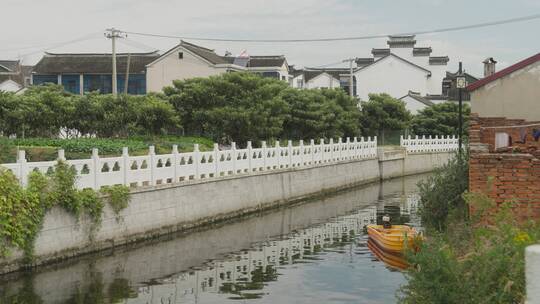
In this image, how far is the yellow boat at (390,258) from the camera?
66.5 ft

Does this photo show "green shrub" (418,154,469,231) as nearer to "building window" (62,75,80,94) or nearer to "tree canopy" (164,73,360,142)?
"tree canopy" (164,73,360,142)

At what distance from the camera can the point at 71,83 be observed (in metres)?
62.7

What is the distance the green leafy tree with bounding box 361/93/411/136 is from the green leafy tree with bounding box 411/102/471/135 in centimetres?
464

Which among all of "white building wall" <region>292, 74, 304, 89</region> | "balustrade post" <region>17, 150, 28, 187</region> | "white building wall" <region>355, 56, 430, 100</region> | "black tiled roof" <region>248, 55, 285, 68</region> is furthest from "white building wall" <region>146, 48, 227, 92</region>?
"balustrade post" <region>17, 150, 28, 187</region>

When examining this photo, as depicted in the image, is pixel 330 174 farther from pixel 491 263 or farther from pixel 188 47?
pixel 491 263

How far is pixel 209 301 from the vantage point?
666 inches

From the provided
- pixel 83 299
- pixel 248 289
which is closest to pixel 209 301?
pixel 248 289

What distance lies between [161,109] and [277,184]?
7.24 metres

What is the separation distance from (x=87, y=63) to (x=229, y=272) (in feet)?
152

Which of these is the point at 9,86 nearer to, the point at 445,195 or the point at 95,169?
the point at 95,169

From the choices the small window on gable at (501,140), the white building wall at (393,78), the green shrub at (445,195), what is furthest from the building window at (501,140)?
the white building wall at (393,78)

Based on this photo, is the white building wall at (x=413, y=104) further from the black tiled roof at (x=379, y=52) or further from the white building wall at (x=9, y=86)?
the white building wall at (x=9, y=86)

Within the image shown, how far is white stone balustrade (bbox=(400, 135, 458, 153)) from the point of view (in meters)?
58.2

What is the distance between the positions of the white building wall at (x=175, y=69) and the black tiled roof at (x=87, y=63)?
1613 mm
